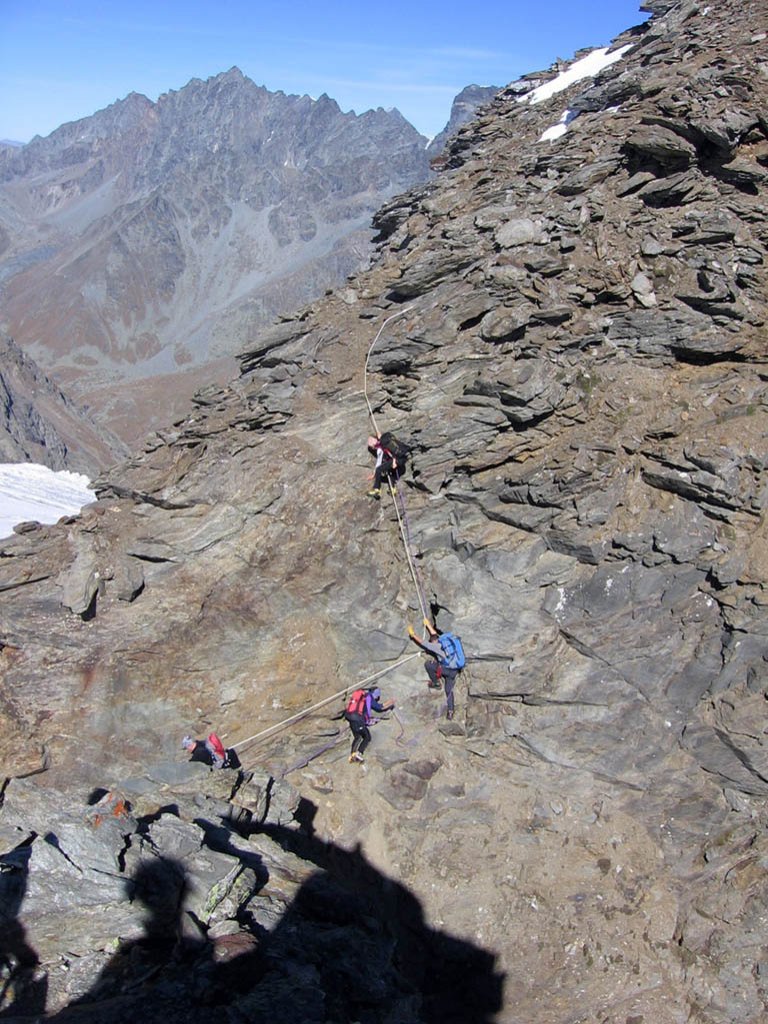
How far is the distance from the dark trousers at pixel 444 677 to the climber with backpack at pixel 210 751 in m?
5.26

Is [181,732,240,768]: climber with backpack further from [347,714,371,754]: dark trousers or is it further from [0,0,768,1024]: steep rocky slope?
[347,714,371,754]: dark trousers

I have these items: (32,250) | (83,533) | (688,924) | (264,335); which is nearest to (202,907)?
(83,533)

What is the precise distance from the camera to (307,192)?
543ft

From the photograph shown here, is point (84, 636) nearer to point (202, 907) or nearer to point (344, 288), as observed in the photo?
point (202, 907)

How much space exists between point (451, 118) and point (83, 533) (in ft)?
594

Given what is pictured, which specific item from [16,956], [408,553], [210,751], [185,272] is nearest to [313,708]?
[210,751]

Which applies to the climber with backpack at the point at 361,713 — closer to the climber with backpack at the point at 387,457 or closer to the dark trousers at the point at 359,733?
the dark trousers at the point at 359,733

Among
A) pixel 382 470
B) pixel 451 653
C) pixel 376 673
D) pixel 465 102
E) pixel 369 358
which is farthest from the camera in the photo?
pixel 465 102

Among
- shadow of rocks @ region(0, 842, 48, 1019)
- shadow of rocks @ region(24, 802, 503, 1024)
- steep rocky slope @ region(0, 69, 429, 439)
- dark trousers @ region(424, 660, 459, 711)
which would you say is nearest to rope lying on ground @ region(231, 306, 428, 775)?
dark trousers @ region(424, 660, 459, 711)

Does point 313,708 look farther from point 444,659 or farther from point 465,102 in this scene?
point 465,102

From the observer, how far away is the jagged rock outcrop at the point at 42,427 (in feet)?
162

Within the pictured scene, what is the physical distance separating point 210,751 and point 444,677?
5.86m

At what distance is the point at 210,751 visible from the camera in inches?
Answer: 694

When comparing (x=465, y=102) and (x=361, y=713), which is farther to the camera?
(x=465, y=102)
